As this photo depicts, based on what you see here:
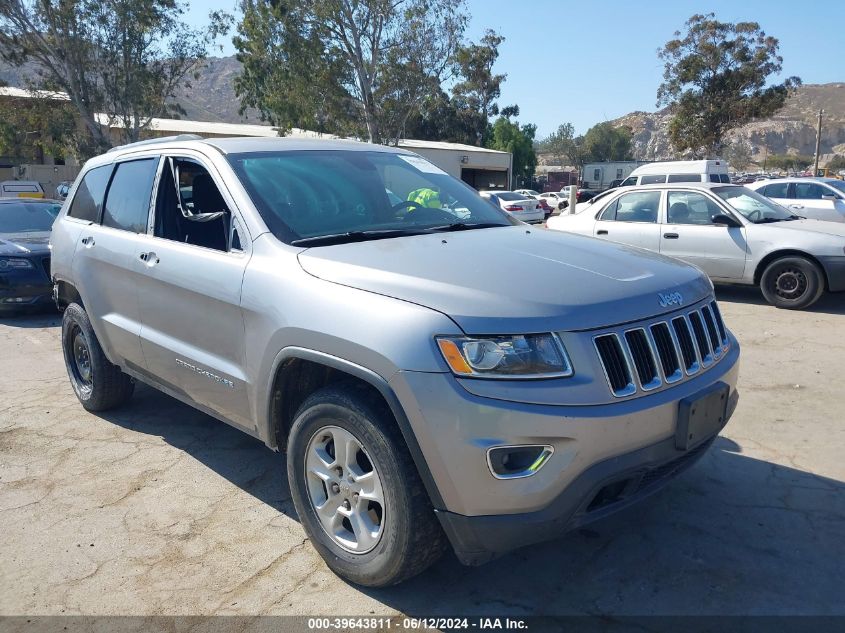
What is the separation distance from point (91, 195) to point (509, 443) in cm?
398

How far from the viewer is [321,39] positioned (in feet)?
85.2

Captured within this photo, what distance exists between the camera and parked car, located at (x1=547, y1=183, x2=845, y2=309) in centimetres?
820

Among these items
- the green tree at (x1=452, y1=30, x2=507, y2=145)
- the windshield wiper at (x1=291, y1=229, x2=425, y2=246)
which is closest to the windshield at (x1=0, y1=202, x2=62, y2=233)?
the windshield wiper at (x1=291, y1=229, x2=425, y2=246)

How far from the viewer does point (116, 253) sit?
4316 millimetres

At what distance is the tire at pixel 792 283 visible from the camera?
820cm

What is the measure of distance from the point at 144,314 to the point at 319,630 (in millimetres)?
2178

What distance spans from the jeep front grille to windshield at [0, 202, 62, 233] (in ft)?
31.0

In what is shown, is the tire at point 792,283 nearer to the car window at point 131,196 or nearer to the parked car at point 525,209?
the car window at point 131,196

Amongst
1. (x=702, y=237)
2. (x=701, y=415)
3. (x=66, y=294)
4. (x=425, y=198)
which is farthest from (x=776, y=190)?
(x=66, y=294)

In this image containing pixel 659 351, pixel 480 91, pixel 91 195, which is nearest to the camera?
pixel 659 351

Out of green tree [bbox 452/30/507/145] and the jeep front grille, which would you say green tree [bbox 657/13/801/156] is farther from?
the jeep front grille

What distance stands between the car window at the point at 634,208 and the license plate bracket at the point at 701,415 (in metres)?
6.96

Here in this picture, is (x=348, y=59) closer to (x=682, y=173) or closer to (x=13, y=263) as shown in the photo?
(x=682, y=173)

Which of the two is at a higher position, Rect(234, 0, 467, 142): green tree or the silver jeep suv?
Rect(234, 0, 467, 142): green tree
